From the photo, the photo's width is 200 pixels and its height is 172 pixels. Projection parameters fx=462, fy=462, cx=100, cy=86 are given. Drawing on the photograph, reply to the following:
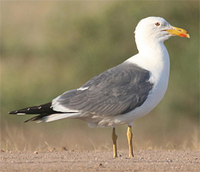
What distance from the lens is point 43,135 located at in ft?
46.0

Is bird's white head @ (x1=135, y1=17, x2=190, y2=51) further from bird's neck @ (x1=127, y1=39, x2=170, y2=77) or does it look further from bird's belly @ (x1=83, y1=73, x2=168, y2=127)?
bird's belly @ (x1=83, y1=73, x2=168, y2=127)

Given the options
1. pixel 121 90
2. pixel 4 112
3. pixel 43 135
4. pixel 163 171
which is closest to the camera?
pixel 163 171

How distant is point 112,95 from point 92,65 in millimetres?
8676

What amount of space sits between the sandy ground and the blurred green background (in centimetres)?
562

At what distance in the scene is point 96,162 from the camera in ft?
20.2

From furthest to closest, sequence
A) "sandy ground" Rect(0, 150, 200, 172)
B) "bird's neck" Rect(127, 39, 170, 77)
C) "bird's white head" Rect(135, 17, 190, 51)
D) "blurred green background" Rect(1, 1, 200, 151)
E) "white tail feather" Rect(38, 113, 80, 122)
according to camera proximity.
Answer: "blurred green background" Rect(1, 1, 200, 151), "bird's white head" Rect(135, 17, 190, 51), "bird's neck" Rect(127, 39, 170, 77), "white tail feather" Rect(38, 113, 80, 122), "sandy ground" Rect(0, 150, 200, 172)

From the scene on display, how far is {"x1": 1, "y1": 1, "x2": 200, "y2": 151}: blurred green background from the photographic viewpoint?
14602mm

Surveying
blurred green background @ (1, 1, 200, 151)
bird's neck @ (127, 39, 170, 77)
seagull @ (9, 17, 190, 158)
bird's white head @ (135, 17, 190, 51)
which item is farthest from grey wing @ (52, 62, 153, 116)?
blurred green background @ (1, 1, 200, 151)

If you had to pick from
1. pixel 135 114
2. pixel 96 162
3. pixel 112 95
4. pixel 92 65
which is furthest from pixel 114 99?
pixel 92 65

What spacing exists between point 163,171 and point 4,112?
11.2m

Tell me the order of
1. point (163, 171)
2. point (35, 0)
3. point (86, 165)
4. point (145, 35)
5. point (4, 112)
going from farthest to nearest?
A: point (35, 0) → point (4, 112) → point (145, 35) → point (86, 165) → point (163, 171)

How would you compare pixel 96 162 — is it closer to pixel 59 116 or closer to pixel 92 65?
pixel 59 116

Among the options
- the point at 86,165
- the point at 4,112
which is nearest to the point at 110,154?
the point at 86,165

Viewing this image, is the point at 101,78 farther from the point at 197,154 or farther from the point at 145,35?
the point at 197,154
